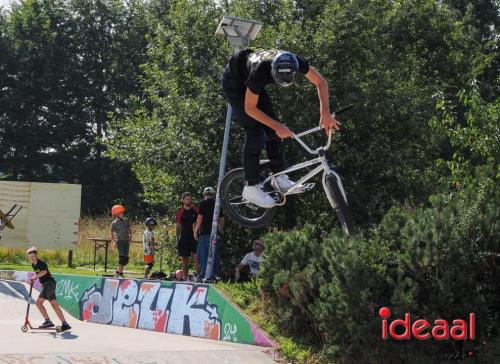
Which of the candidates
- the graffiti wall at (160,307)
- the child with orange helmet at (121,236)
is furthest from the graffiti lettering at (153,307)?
the child with orange helmet at (121,236)

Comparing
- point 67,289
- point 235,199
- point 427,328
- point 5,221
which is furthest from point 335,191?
point 5,221

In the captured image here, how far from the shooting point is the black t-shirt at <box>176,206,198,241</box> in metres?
13.4

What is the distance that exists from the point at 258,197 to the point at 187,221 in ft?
19.7

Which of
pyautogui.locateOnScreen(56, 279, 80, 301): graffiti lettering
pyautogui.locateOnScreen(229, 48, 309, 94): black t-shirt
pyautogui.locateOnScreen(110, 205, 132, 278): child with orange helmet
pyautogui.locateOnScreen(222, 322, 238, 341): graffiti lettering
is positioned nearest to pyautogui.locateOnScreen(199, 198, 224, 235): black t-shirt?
pyautogui.locateOnScreen(222, 322, 238, 341): graffiti lettering

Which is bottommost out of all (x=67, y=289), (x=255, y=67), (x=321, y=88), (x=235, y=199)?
(x=67, y=289)

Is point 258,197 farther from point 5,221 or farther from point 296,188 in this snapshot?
point 5,221

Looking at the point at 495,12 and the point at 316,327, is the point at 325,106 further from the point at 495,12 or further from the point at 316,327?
the point at 495,12

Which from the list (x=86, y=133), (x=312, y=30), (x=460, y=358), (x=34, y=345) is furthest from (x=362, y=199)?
(x=86, y=133)

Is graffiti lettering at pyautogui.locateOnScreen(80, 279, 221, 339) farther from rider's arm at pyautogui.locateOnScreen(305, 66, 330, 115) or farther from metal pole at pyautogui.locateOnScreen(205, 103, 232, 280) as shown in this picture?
rider's arm at pyautogui.locateOnScreen(305, 66, 330, 115)

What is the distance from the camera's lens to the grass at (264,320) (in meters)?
10.3

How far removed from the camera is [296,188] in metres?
7.55

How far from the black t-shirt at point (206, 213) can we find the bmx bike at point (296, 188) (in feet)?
14.0

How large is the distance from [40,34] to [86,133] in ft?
20.9

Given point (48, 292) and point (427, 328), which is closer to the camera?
point (427, 328)
